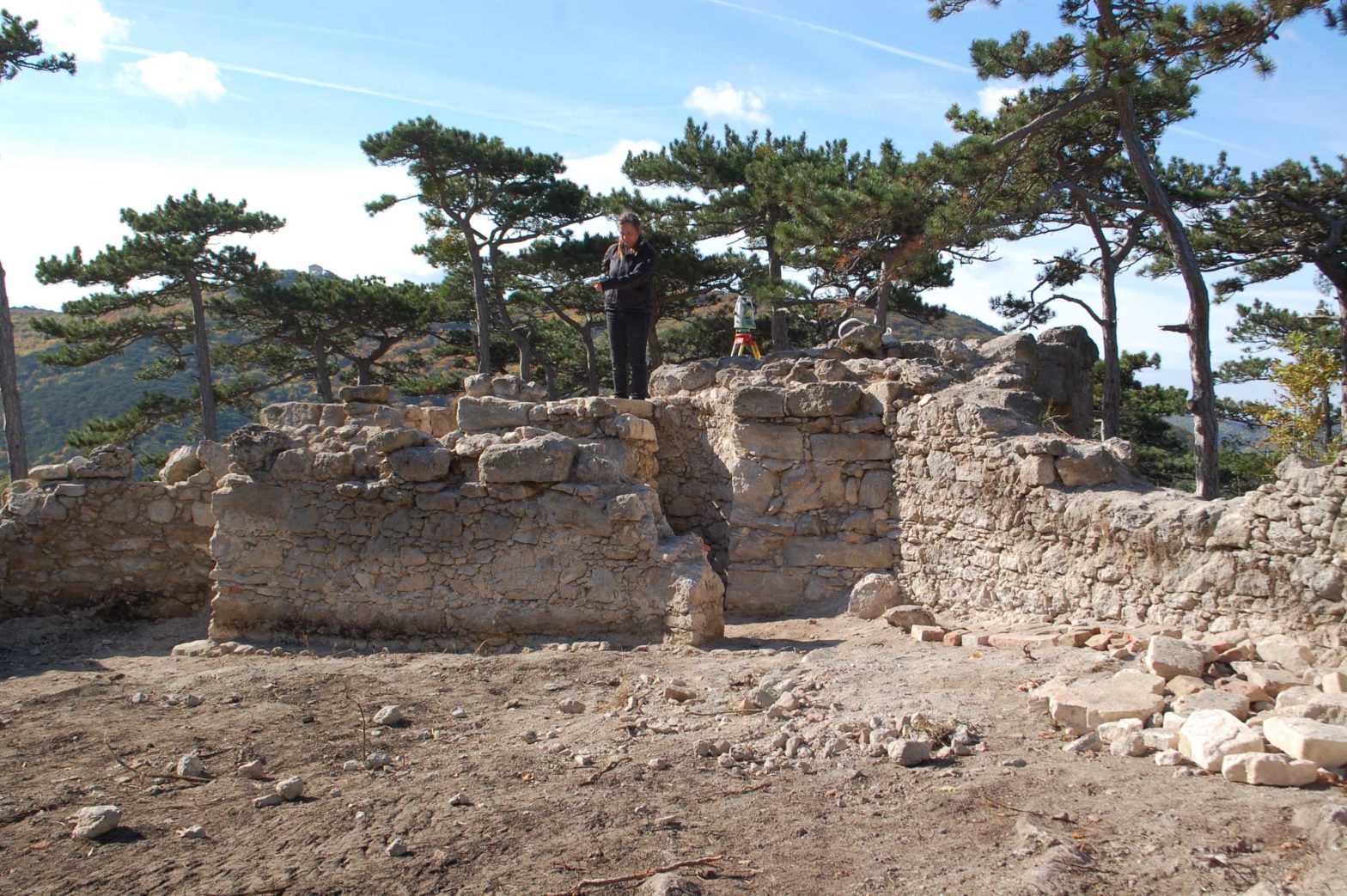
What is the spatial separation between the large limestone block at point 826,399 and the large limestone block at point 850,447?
18 cm

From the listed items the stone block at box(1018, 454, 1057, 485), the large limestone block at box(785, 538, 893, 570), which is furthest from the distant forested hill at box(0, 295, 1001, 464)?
the stone block at box(1018, 454, 1057, 485)

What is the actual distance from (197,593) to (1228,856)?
8137 mm

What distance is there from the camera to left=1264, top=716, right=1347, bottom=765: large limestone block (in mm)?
3578

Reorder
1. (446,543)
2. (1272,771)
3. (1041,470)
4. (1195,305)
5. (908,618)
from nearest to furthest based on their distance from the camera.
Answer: (1272,771) → (1041,470) → (908,618) → (446,543) → (1195,305)

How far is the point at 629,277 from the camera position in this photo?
8.75 meters

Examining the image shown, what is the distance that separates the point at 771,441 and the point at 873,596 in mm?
1505

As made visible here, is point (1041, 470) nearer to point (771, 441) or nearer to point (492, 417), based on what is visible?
point (771, 441)

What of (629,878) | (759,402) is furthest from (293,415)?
(629,878)

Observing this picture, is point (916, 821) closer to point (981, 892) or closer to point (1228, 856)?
point (981, 892)

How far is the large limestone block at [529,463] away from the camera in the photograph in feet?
22.6

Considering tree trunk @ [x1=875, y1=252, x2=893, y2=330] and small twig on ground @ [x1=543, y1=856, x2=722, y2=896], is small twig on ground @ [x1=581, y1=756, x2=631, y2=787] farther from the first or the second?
tree trunk @ [x1=875, y1=252, x2=893, y2=330]

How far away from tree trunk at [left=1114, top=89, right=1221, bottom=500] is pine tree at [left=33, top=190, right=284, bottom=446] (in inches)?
608

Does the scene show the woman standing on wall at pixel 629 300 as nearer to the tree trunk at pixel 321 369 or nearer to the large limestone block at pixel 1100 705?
the large limestone block at pixel 1100 705

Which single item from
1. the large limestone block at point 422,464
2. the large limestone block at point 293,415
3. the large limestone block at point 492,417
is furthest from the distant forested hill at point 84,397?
the large limestone block at point 422,464
